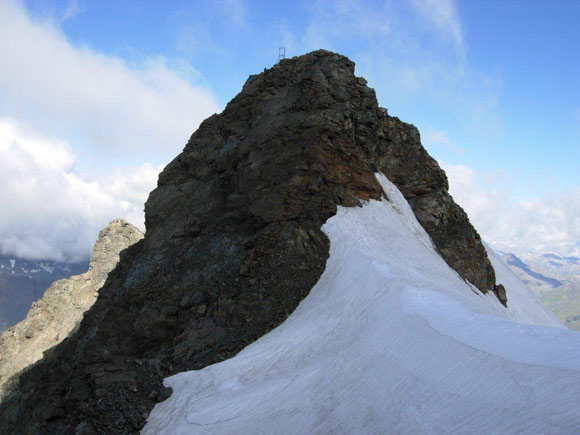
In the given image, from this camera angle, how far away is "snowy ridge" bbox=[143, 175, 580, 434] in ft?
26.7

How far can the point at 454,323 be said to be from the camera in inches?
452

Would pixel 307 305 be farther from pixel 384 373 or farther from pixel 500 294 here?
pixel 500 294

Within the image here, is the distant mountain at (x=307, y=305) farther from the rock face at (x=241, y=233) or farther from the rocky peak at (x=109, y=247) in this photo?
the rocky peak at (x=109, y=247)

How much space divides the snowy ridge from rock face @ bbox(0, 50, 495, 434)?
2071 mm

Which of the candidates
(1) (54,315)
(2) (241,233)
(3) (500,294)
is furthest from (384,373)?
(1) (54,315)

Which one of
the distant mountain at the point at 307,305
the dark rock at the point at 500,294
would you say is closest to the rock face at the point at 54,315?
the distant mountain at the point at 307,305

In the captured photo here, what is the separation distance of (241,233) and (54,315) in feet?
235

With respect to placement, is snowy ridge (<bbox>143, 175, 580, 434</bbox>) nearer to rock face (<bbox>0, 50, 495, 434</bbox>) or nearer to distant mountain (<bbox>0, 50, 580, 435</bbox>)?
distant mountain (<bbox>0, 50, 580, 435</bbox>)

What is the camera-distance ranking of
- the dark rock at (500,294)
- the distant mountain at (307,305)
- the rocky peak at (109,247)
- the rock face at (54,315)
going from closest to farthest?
the distant mountain at (307,305) < the dark rock at (500,294) < the rock face at (54,315) < the rocky peak at (109,247)

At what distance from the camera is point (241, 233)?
25531mm

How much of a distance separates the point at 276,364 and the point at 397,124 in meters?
24.2

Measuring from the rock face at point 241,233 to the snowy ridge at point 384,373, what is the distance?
207cm

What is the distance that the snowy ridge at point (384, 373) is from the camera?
812 centimetres

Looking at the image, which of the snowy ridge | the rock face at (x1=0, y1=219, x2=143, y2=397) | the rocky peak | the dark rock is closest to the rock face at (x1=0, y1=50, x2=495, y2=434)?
the dark rock
